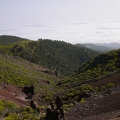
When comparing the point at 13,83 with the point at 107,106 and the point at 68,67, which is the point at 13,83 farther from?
the point at 68,67

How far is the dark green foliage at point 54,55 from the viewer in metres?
131

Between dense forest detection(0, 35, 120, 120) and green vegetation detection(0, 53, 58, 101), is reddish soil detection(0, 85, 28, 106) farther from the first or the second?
green vegetation detection(0, 53, 58, 101)

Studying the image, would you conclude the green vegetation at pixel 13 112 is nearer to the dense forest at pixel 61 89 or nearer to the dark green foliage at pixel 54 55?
the dense forest at pixel 61 89

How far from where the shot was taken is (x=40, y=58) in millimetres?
137625

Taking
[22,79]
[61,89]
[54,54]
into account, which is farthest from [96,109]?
[54,54]

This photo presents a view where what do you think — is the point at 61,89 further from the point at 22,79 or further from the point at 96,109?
the point at 96,109

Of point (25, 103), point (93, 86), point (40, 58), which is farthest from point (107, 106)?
point (40, 58)

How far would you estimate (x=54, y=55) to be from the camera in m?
146

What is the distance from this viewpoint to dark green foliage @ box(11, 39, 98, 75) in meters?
131

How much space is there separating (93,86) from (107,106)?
1575cm

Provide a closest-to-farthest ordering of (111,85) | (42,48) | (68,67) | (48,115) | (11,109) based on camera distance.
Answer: (48,115)
(11,109)
(111,85)
(68,67)
(42,48)

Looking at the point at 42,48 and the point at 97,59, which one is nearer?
the point at 97,59

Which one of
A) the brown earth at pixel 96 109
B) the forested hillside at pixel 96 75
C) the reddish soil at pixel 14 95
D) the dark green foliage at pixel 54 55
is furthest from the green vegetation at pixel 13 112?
the dark green foliage at pixel 54 55

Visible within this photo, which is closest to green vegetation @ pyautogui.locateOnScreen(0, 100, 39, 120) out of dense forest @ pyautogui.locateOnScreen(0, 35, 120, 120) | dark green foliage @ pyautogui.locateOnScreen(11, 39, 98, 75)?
dense forest @ pyautogui.locateOnScreen(0, 35, 120, 120)
